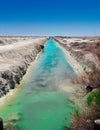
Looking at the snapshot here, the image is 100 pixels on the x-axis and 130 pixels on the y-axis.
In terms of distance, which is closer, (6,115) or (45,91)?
(6,115)

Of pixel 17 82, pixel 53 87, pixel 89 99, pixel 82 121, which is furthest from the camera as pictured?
pixel 17 82

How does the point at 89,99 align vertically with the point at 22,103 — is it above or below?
above

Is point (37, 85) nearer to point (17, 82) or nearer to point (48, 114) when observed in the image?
point (17, 82)

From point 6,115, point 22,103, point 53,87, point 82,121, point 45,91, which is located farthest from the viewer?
point 53,87

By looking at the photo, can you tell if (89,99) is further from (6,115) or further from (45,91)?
(45,91)

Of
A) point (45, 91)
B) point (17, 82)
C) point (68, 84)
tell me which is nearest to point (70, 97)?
point (45, 91)

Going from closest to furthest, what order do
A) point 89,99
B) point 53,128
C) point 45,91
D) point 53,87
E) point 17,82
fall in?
1. point 89,99
2. point 53,128
3. point 45,91
4. point 53,87
5. point 17,82

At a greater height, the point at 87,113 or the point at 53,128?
the point at 87,113

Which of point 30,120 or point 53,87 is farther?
point 53,87

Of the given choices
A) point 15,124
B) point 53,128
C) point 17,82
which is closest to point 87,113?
point 53,128
